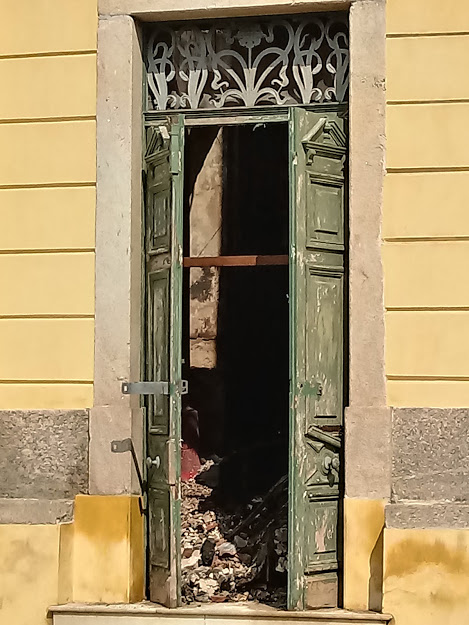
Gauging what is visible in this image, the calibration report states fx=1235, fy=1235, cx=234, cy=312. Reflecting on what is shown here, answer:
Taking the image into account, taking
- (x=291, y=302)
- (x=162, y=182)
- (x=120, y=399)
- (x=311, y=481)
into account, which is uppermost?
(x=162, y=182)

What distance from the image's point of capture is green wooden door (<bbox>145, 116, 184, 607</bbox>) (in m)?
7.54

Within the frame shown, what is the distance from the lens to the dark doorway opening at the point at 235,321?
1090 cm

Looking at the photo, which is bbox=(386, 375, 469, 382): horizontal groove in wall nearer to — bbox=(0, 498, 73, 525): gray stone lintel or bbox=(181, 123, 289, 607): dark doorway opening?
bbox=(0, 498, 73, 525): gray stone lintel

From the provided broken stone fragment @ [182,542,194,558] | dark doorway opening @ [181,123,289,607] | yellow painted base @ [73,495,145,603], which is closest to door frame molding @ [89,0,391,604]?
yellow painted base @ [73,495,145,603]

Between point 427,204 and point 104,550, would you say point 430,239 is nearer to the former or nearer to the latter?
point 427,204

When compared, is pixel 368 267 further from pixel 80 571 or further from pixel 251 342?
pixel 251 342

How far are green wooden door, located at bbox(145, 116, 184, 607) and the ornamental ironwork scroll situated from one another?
1.13 feet

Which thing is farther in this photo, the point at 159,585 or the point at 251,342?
the point at 251,342

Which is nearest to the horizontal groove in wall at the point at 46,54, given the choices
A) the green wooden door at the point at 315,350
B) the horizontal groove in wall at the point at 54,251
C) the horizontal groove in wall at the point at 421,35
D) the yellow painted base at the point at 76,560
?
the horizontal groove in wall at the point at 54,251

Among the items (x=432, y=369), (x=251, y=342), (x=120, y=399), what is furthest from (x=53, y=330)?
(x=251, y=342)

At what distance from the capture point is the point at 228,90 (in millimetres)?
7953

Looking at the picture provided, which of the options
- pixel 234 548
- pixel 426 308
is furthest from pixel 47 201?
pixel 234 548

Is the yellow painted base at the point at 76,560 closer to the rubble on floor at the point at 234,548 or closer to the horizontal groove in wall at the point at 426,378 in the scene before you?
the rubble on floor at the point at 234,548

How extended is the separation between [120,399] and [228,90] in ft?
6.88
